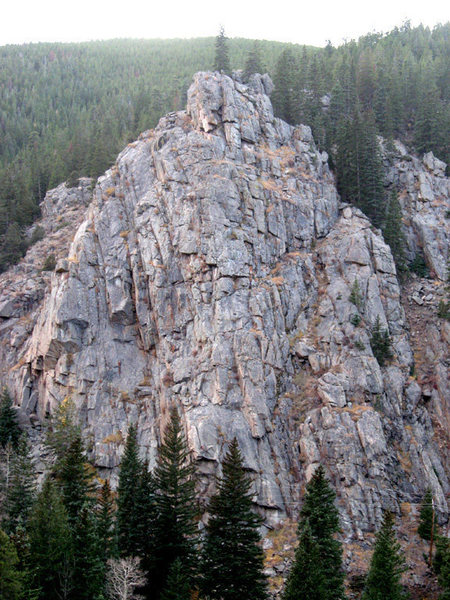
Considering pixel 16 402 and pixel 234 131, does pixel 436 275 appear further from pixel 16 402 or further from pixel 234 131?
pixel 16 402

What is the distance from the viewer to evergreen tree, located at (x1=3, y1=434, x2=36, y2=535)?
33.7 m

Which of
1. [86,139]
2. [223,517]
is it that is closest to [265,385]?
[223,517]

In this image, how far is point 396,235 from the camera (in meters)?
53.1

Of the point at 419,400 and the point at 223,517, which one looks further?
the point at 419,400

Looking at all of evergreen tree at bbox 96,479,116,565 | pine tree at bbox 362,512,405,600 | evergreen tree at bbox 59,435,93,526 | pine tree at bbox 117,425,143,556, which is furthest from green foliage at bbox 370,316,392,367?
evergreen tree at bbox 59,435,93,526

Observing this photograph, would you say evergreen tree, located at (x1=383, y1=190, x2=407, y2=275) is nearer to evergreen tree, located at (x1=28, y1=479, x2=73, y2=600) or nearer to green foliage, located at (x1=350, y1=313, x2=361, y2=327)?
green foliage, located at (x1=350, y1=313, x2=361, y2=327)

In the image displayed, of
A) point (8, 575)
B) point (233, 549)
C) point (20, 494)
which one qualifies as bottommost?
point (20, 494)

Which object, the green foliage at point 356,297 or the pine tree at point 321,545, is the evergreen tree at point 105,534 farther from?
the green foliage at point 356,297

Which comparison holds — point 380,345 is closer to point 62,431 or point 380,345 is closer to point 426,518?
point 426,518

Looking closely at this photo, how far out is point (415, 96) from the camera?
71688mm

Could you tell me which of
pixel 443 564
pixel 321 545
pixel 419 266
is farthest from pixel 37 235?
pixel 443 564

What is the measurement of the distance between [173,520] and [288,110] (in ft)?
162

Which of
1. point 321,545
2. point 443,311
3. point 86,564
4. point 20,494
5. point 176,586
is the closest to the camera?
point 176,586

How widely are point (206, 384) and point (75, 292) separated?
50.9ft
